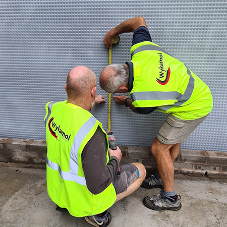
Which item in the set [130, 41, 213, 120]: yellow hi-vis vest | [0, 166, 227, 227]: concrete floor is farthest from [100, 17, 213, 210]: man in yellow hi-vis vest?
[0, 166, 227, 227]: concrete floor

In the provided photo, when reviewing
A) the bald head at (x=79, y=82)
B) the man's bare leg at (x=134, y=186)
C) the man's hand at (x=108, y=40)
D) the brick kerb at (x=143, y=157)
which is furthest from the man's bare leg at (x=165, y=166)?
the man's hand at (x=108, y=40)

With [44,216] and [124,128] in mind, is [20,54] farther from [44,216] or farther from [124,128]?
[44,216]

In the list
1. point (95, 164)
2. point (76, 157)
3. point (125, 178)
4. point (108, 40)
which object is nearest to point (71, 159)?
point (76, 157)

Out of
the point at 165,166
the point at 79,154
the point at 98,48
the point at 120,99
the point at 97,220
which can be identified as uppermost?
the point at 98,48

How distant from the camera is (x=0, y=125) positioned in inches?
108

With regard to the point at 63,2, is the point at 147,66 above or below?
below

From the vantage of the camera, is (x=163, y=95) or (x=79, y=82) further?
(x=163, y=95)

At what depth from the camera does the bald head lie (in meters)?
1.34

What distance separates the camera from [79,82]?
1.34 metres

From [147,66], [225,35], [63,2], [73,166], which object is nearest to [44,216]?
[73,166]

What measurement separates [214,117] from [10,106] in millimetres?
2820

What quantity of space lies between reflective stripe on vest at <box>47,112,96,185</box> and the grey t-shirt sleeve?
61mm

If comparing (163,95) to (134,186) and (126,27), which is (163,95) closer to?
Answer: (126,27)

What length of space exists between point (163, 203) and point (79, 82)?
1.62m
